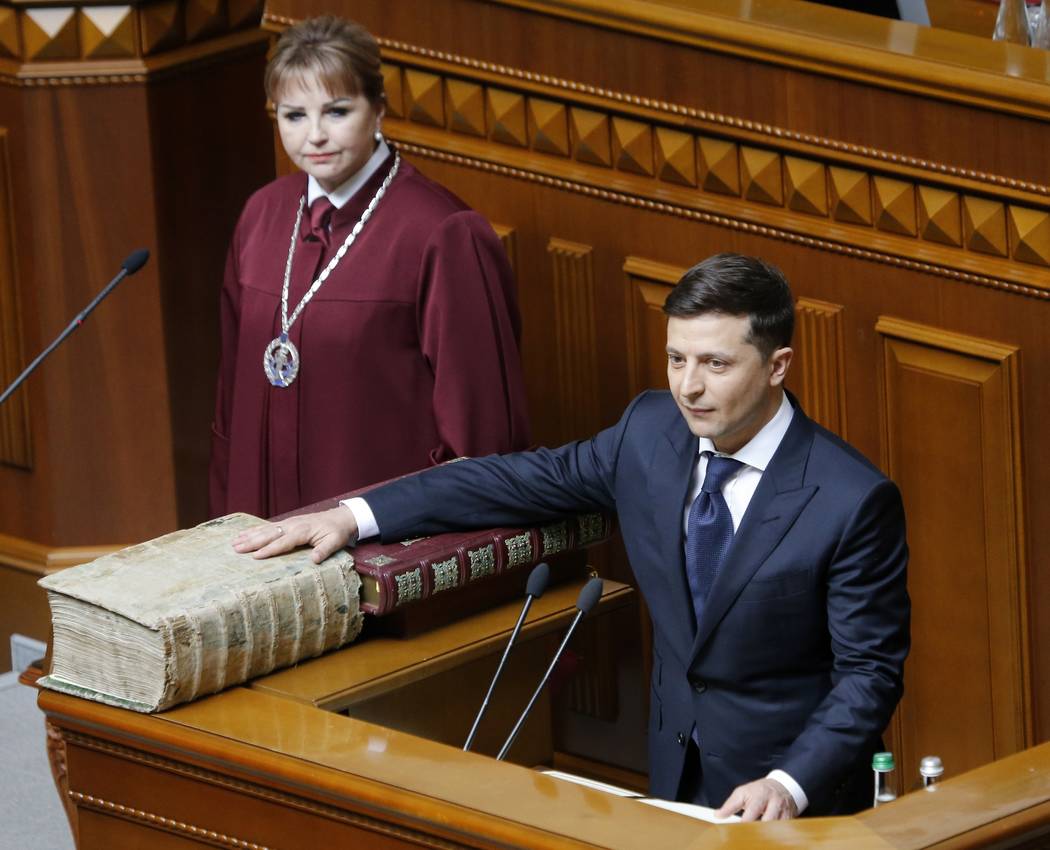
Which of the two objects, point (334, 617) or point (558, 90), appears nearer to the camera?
point (334, 617)

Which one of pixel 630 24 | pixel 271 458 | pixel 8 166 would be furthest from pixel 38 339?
pixel 630 24

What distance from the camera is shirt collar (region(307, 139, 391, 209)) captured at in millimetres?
4008

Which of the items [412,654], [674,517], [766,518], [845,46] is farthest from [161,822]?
[845,46]

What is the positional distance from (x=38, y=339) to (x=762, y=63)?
6.62 feet

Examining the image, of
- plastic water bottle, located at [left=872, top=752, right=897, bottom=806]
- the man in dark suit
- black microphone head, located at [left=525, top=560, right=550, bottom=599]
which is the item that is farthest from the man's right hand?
plastic water bottle, located at [left=872, top=752, right=897, bottom=806]

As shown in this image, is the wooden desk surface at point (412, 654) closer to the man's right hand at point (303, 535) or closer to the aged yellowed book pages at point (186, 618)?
the aged yellowed book pages at point (186, 618)

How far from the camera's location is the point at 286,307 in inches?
159

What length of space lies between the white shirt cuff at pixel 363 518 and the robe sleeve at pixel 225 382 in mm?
726

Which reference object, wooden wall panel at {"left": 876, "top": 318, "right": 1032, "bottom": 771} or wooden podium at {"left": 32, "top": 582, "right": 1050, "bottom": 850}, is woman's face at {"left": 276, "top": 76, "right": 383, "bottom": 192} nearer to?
wooden podium at {"left": 32, "top": 582, "right": 1050, "bottom": 850}

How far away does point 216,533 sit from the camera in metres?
3.51

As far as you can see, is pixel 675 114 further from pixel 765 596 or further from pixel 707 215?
pixel 765 596

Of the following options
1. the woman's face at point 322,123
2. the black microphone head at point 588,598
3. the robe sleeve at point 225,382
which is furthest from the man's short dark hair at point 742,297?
the robe sleeve at point 225,382

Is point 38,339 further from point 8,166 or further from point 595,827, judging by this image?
point 595,827

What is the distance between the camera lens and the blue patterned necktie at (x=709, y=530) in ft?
11.0
